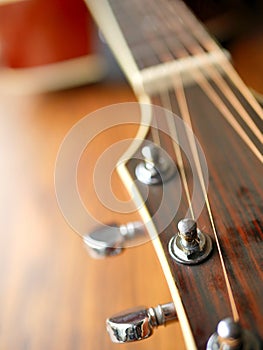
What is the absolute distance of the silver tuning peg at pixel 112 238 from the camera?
0.71 metres

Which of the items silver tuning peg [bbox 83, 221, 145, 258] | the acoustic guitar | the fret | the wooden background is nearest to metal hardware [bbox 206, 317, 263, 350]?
the acoustic guitar

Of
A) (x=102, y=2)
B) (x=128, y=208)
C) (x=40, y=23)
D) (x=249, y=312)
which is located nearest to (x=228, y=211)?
(x=249, y=312)

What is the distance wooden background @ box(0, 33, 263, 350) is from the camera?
0.96 m

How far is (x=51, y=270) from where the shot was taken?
1055 mm

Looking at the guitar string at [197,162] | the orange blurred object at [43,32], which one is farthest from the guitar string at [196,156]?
the orange blurred object at [43,32]

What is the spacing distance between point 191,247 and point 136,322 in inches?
4.1

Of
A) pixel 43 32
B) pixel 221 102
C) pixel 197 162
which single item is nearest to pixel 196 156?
pixel 197 162

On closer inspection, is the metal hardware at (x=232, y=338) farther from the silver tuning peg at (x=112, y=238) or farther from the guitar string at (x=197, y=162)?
Result: the silver tuning peg at (x=112, y=238)

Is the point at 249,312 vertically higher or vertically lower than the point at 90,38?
lower

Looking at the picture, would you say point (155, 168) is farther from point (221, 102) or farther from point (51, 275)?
point (51, 275)

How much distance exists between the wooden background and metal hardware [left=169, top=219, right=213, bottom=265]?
0.37 metres

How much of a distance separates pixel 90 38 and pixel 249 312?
1062mm

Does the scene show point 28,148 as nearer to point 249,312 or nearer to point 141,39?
point 141,39

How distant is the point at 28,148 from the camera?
52.7 inches
